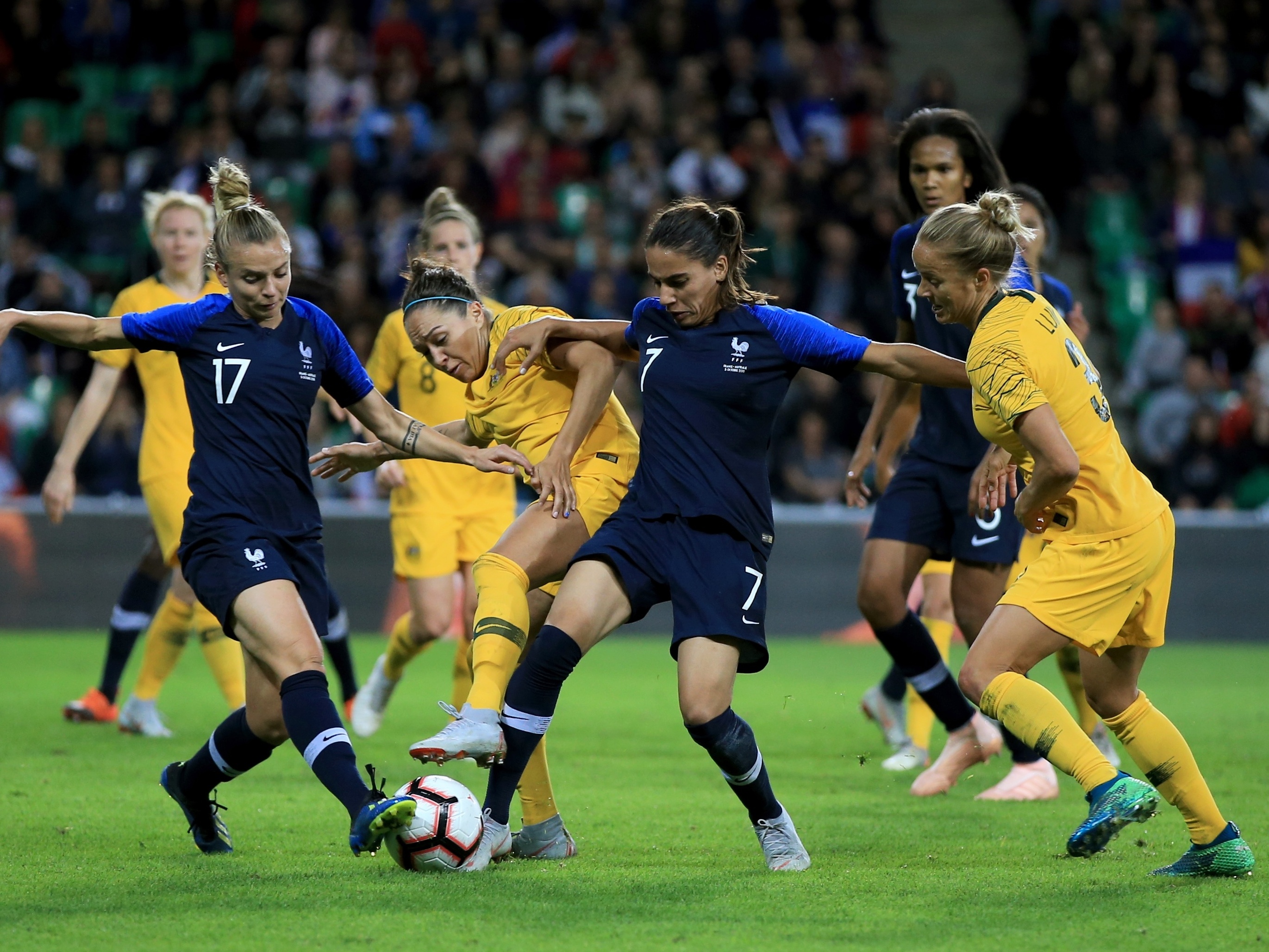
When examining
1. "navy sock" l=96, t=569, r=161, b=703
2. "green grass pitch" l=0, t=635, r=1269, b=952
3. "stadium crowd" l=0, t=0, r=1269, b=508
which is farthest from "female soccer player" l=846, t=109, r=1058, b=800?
"stadium crowd" l=0, t=0, r=1269, b=508

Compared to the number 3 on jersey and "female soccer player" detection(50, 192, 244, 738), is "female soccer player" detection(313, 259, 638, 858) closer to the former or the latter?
the number 3 on jersey

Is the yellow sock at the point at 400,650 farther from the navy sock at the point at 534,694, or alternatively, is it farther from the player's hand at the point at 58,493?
the navy sock at the point at 534,694

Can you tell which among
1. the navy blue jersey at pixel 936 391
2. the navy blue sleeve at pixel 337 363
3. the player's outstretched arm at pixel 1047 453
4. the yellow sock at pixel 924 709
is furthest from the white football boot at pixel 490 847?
the yellow sock at pixel 924 709

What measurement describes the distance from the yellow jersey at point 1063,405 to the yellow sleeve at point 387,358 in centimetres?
359

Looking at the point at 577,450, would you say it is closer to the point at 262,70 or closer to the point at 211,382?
the point at 211,382

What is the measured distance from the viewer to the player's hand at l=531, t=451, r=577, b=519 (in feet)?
16.5

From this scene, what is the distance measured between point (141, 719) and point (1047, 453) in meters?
5.04

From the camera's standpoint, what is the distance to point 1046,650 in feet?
15.0

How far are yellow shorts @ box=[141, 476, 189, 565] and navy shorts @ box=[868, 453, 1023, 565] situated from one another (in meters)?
3.25

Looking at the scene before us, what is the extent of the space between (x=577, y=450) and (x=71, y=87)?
14002mm

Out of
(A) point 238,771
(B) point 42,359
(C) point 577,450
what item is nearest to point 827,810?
(C) point 577,450

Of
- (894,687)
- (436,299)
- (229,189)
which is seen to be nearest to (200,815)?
(436,299)

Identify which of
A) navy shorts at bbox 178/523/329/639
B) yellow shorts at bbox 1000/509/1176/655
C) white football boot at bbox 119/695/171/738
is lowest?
white football boot at bbox 119/695/171/738

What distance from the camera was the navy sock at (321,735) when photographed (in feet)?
14.5
